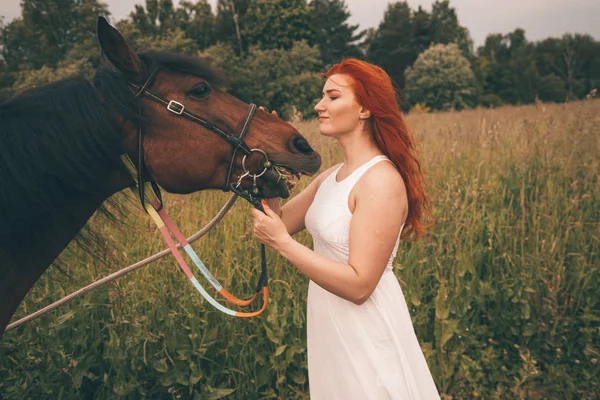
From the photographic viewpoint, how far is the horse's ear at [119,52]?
164cm

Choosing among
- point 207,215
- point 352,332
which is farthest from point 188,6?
point 352,332

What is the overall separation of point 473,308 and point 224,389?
1.86 m

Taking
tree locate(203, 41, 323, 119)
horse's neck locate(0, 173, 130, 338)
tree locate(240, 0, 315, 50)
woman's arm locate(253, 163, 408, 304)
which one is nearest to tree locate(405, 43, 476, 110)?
tree locate(240, 0, 315, 50)

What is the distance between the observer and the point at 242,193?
1795 mm

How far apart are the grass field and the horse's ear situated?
2.15 feet

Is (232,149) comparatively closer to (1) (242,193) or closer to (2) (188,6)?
(1) (242,193)

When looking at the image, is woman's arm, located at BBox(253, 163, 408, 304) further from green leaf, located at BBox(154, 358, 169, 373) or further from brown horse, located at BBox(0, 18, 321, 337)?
green leaf, located at BBox(154, 358, 169, 373)

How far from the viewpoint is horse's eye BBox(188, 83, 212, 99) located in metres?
1.86

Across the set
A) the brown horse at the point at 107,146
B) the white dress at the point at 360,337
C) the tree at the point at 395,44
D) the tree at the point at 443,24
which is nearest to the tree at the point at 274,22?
the tree at the point at 395,44

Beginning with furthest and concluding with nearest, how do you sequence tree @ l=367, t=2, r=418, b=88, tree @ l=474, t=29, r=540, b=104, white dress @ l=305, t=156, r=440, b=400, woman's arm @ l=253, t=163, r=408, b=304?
1. tree @ l=367, t=2, r=418, b=88
2. tree @ l=474, t=29, r=540, b=104
3. white dress @ l=305, t=156, r=440, b=400
4. woman's arm @ l=253, t=163, r=408, b=304

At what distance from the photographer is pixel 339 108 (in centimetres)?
173

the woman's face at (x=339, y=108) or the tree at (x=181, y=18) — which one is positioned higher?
the tree at (x=181, y=18)

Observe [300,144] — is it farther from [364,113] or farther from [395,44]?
[395,44]

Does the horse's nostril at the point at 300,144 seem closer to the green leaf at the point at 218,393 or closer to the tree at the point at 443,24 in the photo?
the green leaf at the point at 218,393
